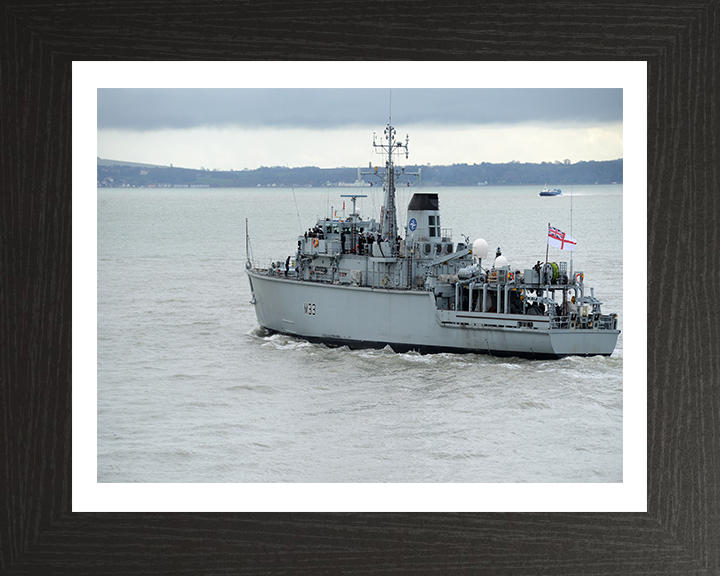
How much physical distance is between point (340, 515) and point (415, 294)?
32.0ft

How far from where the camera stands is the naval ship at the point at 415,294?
16750mm

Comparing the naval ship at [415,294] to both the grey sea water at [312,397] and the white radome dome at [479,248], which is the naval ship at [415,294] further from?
the grey sea water at [312,397]

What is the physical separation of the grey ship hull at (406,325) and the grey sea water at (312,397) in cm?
25

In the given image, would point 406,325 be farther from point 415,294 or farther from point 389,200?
point 389,200

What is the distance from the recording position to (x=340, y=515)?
321 inches

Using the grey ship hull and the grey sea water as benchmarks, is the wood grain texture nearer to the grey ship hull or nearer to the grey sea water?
the grey sea water

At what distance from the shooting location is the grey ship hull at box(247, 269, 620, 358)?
54.5 ft

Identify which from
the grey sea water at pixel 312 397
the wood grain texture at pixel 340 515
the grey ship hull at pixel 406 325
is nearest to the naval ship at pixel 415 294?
the grey ship hull at pixel 406 325

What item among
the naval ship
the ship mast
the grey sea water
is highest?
the ship mast

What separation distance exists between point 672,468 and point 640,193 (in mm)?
2429

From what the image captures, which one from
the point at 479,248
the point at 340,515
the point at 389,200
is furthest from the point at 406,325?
the point at 340,515

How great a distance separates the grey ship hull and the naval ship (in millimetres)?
19

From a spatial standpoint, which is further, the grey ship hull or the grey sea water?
the grey ship hull

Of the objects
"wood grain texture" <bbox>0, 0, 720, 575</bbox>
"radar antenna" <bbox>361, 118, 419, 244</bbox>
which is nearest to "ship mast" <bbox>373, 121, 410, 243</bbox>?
"radar antenna" <bbox>361, 118, 419, 244</bbox>
